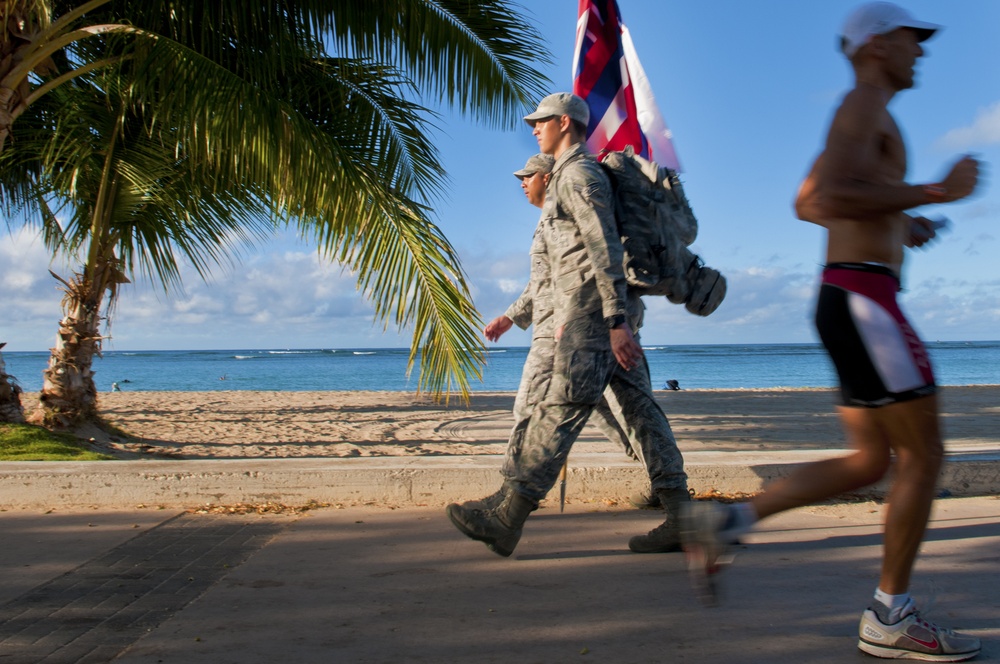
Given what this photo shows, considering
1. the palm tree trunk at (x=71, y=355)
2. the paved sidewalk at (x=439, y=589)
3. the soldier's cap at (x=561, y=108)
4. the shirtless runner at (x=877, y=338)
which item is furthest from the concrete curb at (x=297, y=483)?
the palm tree trunk at (x=71, y=355)

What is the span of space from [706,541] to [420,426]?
30.8ft

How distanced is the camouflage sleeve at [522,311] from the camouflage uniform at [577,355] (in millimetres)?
398

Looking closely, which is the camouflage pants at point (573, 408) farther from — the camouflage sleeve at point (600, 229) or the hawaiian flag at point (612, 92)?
the hawaiian flag at point (612, 92)

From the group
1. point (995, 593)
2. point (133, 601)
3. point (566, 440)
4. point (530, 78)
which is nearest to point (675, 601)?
point (566, 440)

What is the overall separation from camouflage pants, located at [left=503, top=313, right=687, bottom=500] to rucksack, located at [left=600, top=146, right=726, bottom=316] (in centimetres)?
32

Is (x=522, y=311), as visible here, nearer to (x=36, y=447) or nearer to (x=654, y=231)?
(x=654, y=231)

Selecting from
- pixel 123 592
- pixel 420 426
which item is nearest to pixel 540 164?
pixel 123 592

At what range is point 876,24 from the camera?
2533 millimetres

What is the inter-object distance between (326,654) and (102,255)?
7208 mm

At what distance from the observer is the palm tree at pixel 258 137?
6527 millimetres

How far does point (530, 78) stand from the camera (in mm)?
7926

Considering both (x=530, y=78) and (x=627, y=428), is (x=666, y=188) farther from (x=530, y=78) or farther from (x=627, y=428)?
(x=530, y=78)

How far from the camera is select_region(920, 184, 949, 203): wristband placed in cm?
236

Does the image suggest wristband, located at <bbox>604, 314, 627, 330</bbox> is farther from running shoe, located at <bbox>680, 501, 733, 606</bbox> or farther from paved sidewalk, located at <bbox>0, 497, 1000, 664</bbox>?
paved sidewalk, located at <bbox>0, 497, 1000, 664</bbox>
